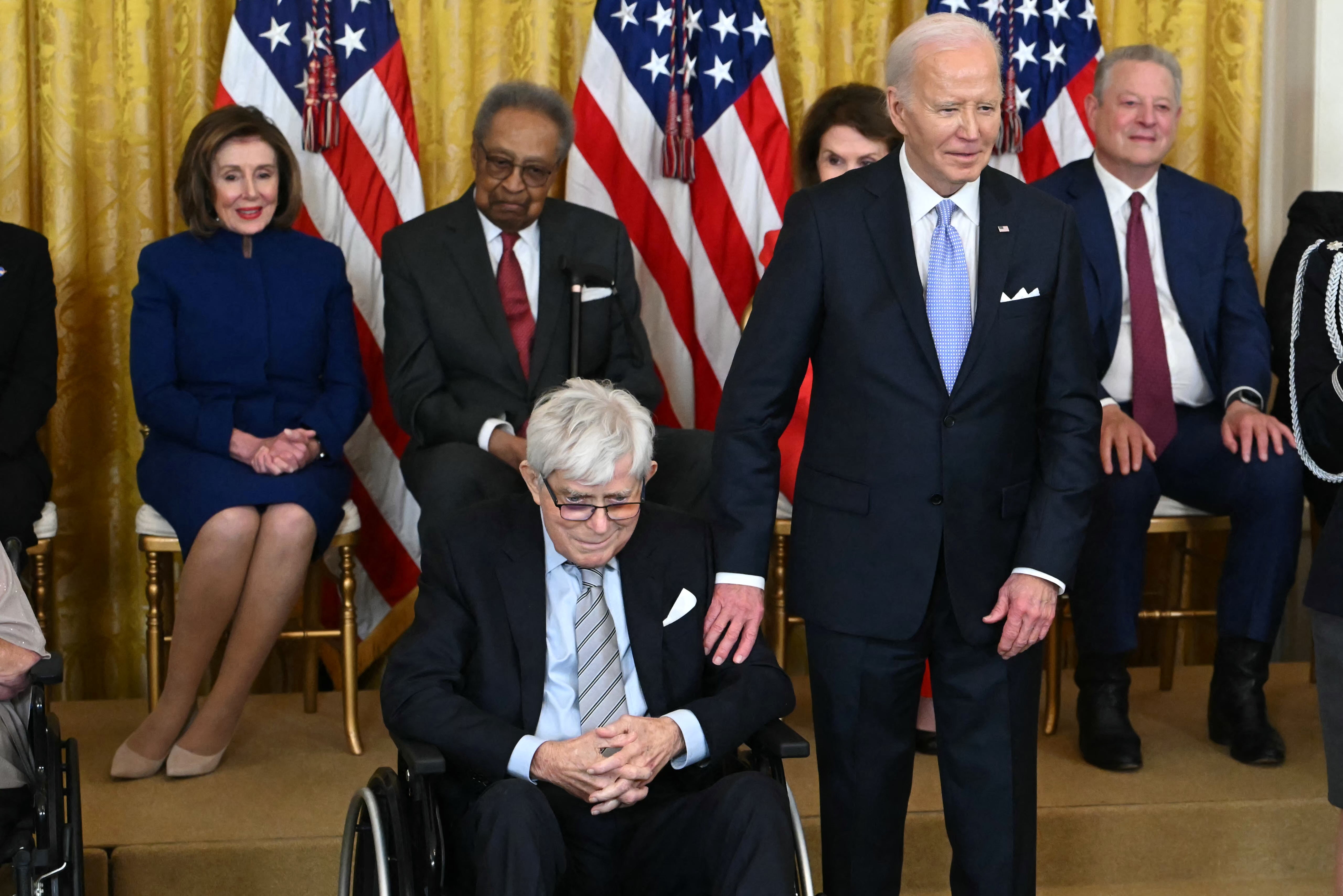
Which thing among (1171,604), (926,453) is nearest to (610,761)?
(926,453)

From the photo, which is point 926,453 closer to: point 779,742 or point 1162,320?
point 779,742

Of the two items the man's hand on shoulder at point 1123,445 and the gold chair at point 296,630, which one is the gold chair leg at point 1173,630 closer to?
the man's hand on shoulder at point 1123,445

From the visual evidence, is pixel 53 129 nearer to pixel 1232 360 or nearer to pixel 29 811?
pixel 29 811

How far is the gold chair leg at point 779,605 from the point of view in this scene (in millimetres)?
3973

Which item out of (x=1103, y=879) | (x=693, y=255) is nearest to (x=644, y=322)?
(x=693, y=255)

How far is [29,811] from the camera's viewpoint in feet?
8.15

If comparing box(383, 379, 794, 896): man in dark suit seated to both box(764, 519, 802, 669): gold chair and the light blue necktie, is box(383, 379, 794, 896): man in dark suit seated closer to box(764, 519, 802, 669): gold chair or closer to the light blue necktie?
the light blue necktie

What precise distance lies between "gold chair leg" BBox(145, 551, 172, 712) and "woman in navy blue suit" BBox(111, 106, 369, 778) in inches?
4.5

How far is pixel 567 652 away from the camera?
2463 millimetres

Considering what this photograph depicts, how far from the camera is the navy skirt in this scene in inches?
142

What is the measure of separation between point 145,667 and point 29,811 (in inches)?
78.9

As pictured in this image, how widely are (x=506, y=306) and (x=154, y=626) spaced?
3.93 feet

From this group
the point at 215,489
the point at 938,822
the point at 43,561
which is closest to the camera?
the point at 938,822

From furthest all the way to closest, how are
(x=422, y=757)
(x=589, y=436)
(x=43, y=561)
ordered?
(x=43, y=561) → (x=589, y=436) → (x=422, y=757)
